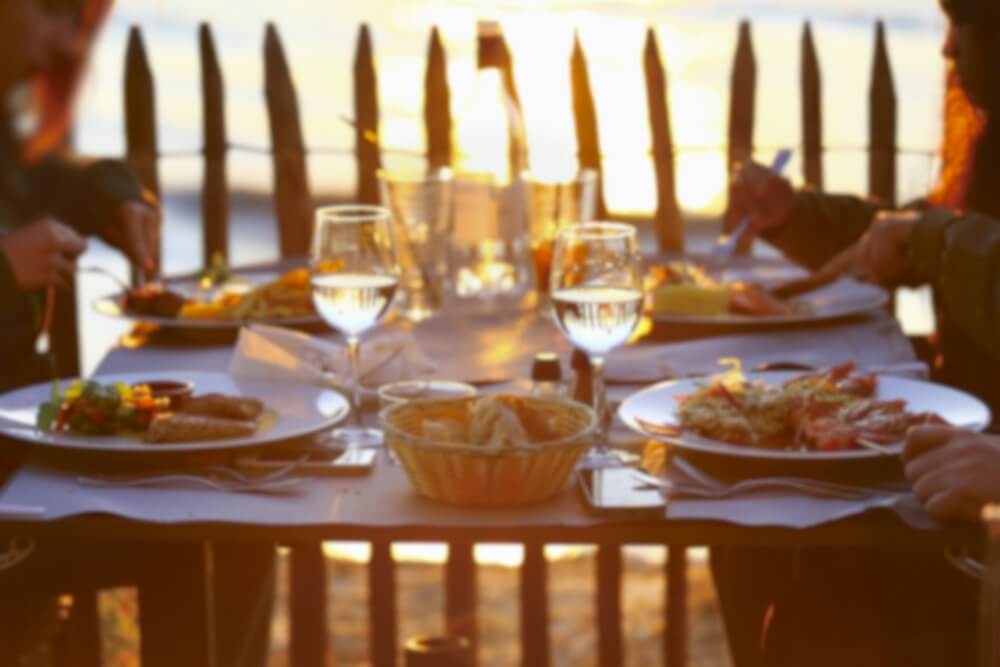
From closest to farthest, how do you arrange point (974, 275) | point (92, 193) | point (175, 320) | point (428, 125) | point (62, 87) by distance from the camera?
point (62, 87) < point (974, 275) < point (175, 320) < point (92, 193) < point (428, 125)

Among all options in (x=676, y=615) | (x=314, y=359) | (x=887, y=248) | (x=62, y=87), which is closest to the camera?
(x=62, y=87)

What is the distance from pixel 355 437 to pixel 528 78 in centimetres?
344

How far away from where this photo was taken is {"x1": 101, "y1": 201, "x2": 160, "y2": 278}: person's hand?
3.01 m

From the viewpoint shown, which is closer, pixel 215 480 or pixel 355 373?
pixel 215 480

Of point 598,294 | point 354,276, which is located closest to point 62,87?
point 598,294

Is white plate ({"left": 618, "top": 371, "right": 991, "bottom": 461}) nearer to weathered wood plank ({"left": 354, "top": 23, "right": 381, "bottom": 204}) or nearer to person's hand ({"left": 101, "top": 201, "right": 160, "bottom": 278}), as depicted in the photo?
person's hand ({"left": 101, "top": 201, "right": 160, "bottom": 278})

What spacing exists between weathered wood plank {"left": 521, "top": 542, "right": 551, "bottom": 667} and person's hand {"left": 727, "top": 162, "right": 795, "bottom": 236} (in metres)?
0.90

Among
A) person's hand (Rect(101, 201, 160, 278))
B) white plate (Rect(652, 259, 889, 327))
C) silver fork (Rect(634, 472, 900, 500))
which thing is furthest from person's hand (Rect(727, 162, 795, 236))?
silver fork (Rect(634, 472, 900, 500))

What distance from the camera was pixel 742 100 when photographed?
4.41 m

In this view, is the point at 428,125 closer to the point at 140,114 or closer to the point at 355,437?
the point at 140,114

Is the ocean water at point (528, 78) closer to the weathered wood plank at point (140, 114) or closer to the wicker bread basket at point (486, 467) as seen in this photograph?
the weathered wood plank at point (140, 114)

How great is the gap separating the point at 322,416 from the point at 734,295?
1083 millimetres

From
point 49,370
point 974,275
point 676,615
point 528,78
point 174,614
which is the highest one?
point 528,78

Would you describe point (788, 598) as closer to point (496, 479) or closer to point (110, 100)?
point (496, 479)
